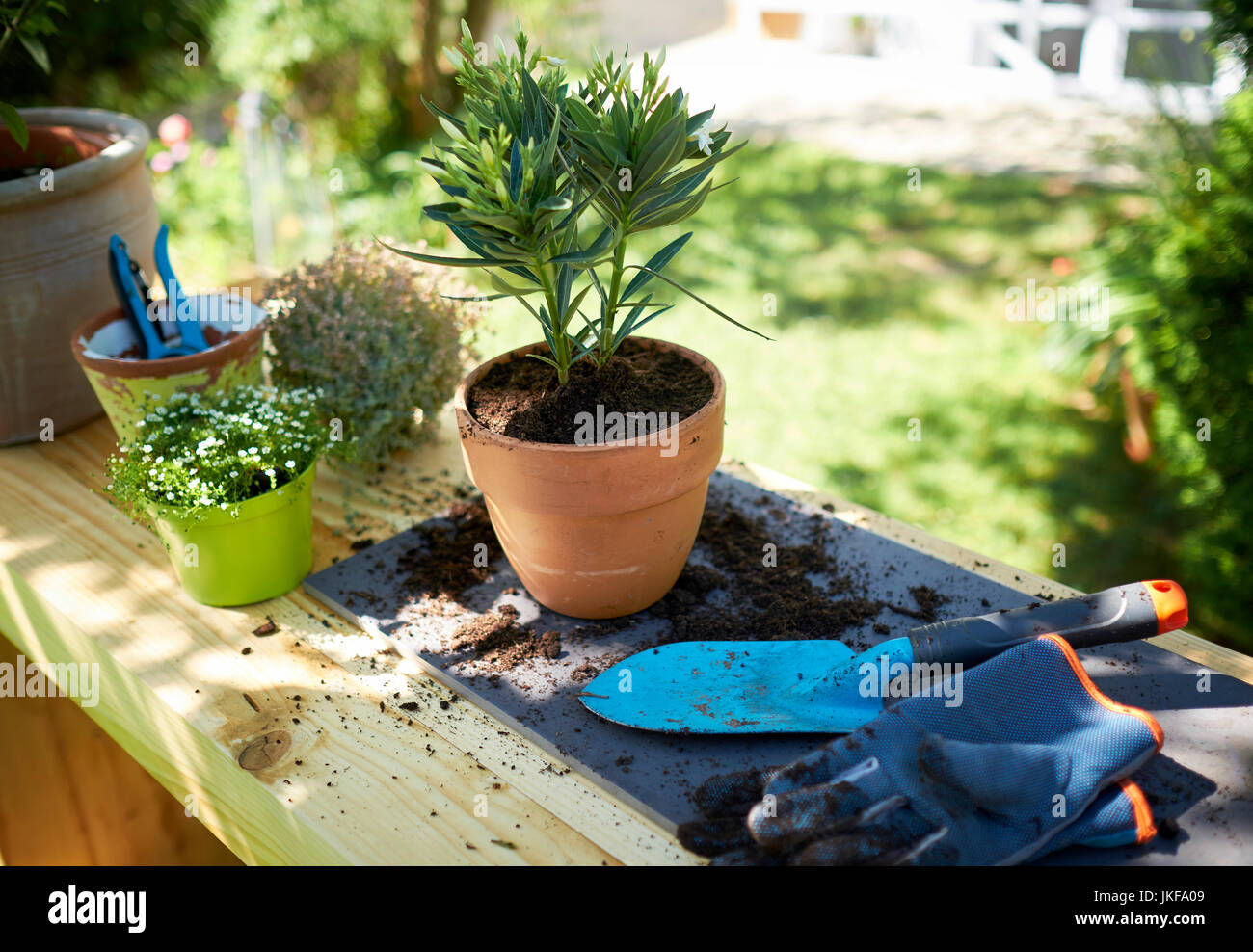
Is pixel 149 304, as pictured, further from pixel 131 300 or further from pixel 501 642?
pixel 501 642

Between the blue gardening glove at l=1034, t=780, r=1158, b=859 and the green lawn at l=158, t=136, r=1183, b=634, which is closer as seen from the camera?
the blue gardening glove at l=1034, t=780, r=1158, b=859

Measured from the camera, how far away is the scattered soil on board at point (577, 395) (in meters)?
1.31

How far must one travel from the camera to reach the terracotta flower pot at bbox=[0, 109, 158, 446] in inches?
65.9

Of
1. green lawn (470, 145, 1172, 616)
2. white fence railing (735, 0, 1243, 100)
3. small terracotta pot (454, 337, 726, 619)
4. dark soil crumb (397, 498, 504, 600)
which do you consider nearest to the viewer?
small terracotta pot (454, 337, 726, 619)

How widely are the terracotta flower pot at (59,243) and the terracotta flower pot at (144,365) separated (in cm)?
12

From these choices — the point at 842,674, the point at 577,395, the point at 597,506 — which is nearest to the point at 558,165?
the point at 577,395

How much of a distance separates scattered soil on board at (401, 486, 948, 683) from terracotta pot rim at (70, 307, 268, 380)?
441 millimetres

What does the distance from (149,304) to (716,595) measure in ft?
3.68

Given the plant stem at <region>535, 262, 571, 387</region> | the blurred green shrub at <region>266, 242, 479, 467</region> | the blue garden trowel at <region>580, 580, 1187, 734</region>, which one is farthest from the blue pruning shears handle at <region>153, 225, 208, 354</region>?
the blue garden trowel at <region>580, 580, 1187, 734</region>

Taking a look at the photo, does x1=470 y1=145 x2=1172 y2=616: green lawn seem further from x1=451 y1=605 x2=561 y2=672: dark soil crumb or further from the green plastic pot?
x1=451 y1=605 x2=561 y2=672: dark soil crumb

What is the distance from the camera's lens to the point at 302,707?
128 cm

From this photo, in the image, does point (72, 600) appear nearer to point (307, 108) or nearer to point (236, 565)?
point (236, 565)

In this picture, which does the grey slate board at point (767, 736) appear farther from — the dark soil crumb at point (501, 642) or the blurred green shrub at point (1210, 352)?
the blurred green shrub at point (1210, 352)

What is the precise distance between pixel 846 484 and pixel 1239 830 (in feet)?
7.31
